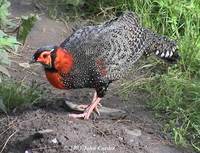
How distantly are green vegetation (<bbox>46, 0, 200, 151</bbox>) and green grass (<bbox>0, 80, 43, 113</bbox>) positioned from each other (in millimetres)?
789

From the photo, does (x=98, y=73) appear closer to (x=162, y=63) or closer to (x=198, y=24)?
(x=162, y=63)

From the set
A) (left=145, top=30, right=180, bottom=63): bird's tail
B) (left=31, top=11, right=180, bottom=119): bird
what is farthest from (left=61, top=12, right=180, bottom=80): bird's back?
(left=145, top=30, right=180, bottom=63): bird's tail

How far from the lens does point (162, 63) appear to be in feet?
17.7

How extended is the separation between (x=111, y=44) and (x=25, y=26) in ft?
4.12

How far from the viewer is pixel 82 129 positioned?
13.6 ft

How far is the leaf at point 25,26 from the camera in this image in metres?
5.39

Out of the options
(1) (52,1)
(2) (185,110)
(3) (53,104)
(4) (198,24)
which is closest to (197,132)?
(2) (185,110)

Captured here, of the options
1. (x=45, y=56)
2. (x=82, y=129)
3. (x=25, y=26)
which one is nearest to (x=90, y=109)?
(x=82, y=129)

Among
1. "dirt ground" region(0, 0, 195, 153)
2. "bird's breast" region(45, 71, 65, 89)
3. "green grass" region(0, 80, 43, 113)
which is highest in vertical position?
"bird's breast" region(45, 71, 65, 89)

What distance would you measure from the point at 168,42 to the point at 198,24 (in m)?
0.69

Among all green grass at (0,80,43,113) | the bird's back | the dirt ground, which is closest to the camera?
the dirt ground

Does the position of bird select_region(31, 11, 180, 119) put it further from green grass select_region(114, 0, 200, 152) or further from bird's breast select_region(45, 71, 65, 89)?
green grass select_region(114, 0, 200, 152)

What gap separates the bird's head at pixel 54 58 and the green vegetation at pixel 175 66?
847 mm

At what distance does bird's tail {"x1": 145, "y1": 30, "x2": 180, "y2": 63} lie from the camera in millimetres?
4857
